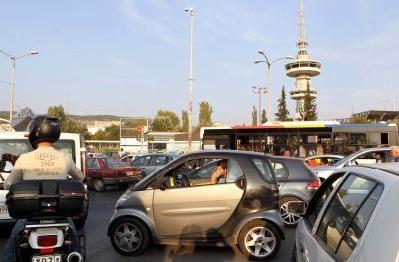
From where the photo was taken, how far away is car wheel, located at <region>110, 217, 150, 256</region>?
7523 millimetres

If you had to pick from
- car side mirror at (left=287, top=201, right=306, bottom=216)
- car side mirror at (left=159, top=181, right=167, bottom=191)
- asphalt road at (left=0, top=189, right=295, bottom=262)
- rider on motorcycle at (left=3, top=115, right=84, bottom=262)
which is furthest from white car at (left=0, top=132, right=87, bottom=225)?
rider on motorcycle at (left=3, top=115, right=84, bottom=262)

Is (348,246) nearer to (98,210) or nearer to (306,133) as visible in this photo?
(98,210)

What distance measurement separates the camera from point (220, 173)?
7.75 metres

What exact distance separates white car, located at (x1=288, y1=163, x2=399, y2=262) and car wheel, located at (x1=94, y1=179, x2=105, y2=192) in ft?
52.0

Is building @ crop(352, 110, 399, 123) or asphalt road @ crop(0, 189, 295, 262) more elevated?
building @ crop(352, 110, 399, 123)

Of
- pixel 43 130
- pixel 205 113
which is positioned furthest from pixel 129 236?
pixel 205 113

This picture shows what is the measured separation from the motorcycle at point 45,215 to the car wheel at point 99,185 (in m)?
15.4

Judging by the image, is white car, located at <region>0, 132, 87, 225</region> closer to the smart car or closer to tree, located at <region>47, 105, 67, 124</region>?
the smart car

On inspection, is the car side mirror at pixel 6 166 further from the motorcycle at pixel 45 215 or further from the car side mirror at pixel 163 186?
the car side mirror at pixel 163 186

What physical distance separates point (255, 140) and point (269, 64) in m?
13.4

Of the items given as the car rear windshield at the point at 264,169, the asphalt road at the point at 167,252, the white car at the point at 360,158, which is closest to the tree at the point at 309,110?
the white car at the point at 360,158

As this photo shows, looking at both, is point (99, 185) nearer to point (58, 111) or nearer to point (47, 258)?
point (47, 258)

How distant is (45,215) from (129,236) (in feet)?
11.6

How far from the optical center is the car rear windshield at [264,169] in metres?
7.56
